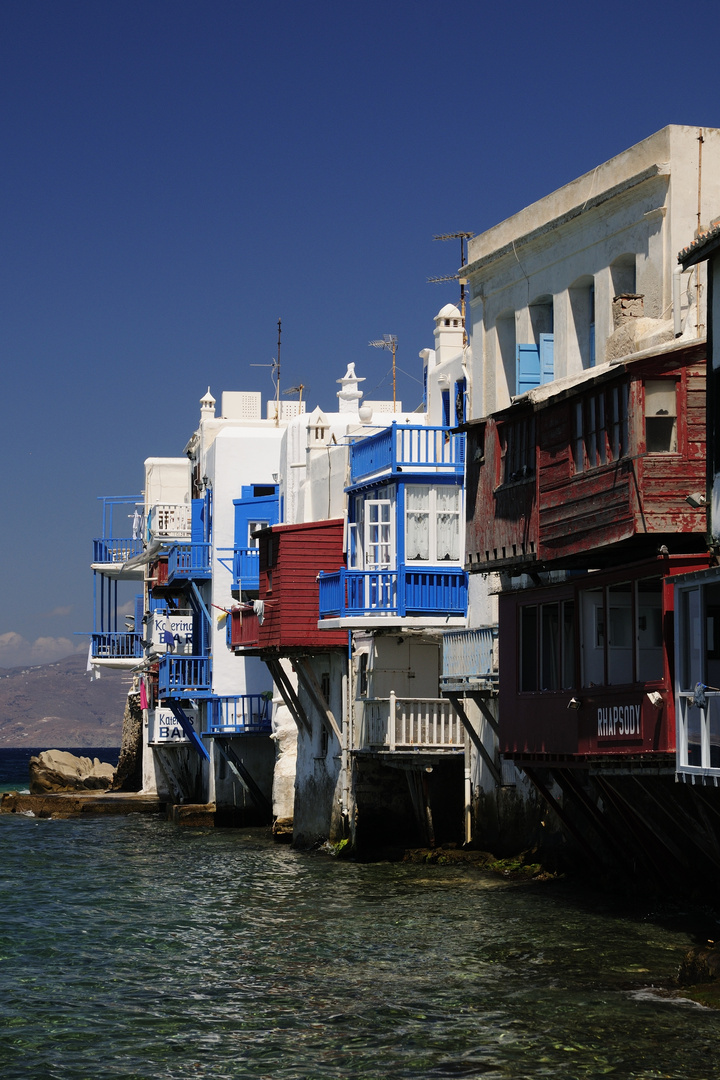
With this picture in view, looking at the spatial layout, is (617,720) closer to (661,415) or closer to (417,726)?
(661,415)

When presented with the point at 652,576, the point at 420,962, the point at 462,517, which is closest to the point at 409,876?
the point at 462,517

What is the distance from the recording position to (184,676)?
53.0 meters

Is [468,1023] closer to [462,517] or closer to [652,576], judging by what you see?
[652,576]

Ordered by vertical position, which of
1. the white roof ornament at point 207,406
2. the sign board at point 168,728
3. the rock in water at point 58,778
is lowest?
the rock in water at point 58,778

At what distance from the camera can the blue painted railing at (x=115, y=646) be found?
64.4 m

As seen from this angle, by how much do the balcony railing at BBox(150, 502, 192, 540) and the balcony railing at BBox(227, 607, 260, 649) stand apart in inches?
612

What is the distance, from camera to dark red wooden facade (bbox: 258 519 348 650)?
38406 millimetres

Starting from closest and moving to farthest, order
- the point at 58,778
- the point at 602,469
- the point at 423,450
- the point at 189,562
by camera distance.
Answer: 1. the point at 602,469
2. the point at 423,450
3. the point at 189,562
4. the point at 58,778

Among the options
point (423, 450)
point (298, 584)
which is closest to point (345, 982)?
point (423, 450)

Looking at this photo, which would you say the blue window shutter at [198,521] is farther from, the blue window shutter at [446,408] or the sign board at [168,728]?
the blue window shutter at [446,408]

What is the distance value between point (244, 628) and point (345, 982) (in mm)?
21531

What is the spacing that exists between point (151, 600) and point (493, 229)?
3266 centimetres

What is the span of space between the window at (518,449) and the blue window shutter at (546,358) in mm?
A: 4348

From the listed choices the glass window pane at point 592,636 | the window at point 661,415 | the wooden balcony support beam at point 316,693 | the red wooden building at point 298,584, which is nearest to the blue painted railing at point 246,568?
the wooden balcony support beam at point 316,693
